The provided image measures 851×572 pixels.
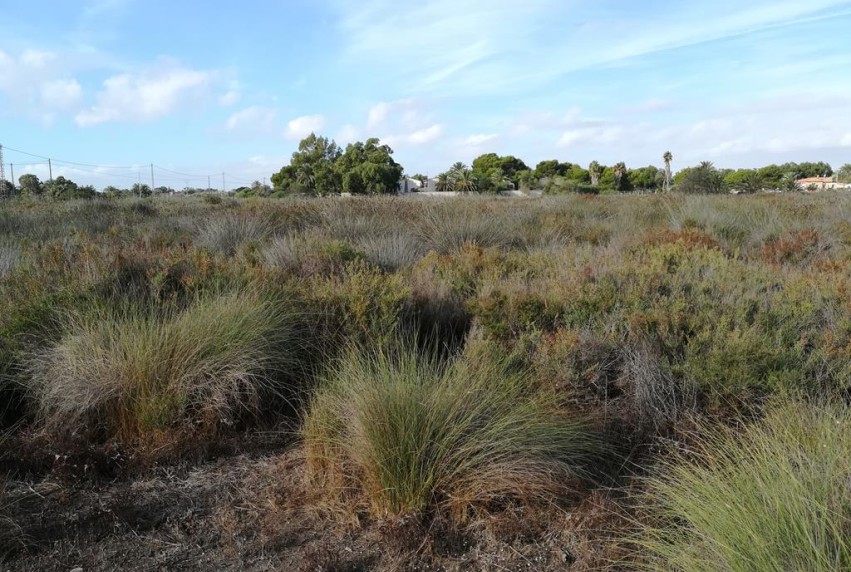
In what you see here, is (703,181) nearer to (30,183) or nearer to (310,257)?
(310,257)

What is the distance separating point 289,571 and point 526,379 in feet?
6.21

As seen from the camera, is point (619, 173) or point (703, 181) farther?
point (619, 173)

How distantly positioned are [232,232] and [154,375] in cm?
621

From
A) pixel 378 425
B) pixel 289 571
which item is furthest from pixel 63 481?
pixel 378 425

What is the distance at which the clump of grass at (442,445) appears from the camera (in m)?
3.17

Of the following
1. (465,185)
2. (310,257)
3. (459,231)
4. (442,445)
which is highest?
(465,185)

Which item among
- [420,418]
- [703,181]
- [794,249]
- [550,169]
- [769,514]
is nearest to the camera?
[769,514]

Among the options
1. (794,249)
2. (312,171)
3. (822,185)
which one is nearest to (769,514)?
(794,249)

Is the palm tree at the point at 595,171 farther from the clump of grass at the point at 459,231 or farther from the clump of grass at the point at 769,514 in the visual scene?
the clump of grass at the point at 769,514

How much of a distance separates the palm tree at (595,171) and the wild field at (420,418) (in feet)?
240

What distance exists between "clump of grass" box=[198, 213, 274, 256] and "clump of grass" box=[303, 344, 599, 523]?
5.59 m

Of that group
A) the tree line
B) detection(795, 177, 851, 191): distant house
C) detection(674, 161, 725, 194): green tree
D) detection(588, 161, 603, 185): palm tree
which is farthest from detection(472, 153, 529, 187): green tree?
detection(674, 161, 725, 194): green tree

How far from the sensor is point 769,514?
2.30 metres

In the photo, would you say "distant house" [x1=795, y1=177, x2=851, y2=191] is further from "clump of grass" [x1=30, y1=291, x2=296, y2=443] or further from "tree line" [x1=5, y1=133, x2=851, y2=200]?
"clump of grass" [x1=30, y1=291, x2=296, y2=443]
